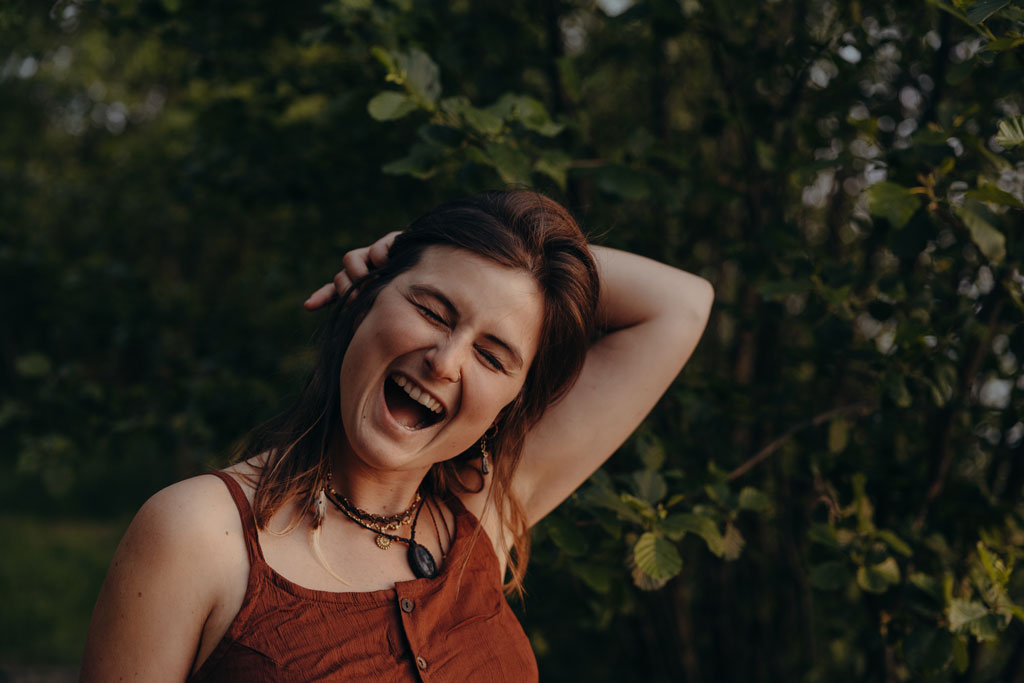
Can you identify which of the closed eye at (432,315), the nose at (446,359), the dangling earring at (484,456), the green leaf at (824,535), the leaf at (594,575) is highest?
the closed eye at (432,315)

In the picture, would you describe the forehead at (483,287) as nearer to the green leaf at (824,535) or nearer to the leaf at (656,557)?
the leaf at (656,557)

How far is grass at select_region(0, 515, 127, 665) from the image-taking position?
5.39 m

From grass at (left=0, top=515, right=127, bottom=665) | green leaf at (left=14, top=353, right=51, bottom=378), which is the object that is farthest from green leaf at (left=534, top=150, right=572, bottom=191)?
grass at (left=0, top=515, right=127, bottom=665)

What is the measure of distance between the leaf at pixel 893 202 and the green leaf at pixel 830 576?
0.77 meters

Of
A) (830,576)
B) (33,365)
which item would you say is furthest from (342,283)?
(33,365)

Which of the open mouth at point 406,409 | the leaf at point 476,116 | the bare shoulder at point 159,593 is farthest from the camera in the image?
the leaf at point 476,116

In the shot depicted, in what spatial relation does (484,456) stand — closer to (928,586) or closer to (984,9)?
(928,586)

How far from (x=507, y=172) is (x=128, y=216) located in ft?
11.5

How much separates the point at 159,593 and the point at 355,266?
732 millimetres

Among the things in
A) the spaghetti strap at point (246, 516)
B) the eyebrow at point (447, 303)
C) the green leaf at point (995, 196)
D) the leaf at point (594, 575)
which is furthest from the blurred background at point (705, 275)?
the eyebrow at point (447, 303)

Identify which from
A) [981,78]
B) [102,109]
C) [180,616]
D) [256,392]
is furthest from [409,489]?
[102,109]

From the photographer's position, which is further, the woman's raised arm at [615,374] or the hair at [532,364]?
the woman's raised arm at [615,374]

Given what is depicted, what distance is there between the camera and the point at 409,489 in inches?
69.1

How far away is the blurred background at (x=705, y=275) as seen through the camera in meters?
1.98
